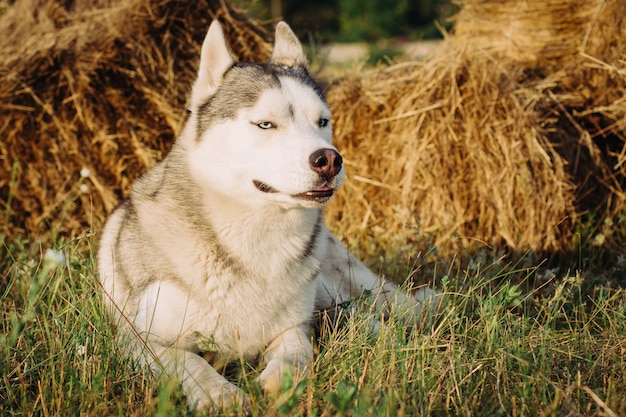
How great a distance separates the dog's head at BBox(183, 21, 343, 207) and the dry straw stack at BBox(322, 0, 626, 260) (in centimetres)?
170

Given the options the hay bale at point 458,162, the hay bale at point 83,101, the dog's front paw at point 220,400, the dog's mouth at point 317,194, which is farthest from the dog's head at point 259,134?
the hay bale at point 83,101

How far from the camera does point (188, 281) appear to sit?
297 centimetres

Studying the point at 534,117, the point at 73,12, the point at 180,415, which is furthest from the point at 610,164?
the point at 73,12

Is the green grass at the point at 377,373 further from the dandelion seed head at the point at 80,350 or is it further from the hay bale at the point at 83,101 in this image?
the hay bale at the point at 83,101

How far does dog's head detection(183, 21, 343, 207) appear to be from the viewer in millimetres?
2855

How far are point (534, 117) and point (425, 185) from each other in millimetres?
938

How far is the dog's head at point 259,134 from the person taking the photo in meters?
2.86

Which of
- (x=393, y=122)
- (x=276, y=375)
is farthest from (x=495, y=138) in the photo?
(x=276, y=375)

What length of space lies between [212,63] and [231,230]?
0.90m

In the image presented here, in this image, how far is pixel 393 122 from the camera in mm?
5012

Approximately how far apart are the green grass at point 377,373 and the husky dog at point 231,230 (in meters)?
0.16

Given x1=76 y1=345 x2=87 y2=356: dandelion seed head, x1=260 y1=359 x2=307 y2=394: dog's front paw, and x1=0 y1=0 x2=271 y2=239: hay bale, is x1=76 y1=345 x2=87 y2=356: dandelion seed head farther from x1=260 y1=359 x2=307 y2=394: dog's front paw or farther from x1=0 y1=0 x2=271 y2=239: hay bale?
x1=0 y1=0 x2=271 y2=239: hay bale

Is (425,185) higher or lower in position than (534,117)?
lower

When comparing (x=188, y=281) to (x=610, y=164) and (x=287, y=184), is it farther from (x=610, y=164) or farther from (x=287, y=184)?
(x=610, y=164)
